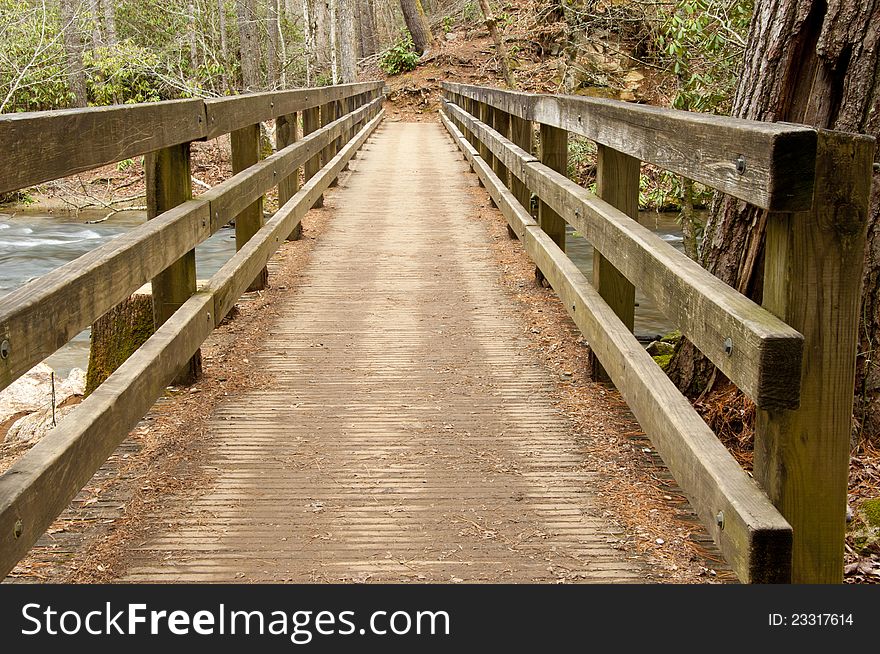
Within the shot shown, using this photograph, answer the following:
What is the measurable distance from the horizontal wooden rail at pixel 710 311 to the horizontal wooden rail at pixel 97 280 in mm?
1681

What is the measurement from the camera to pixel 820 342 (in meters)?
2.19

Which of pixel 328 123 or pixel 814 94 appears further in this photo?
pixel 328 123

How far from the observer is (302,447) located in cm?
387

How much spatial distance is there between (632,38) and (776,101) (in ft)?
73.2

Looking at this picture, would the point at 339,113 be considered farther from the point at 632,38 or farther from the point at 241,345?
the point at 632,38

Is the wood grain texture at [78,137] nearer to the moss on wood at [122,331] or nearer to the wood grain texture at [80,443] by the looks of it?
the wood grain texture at [80,443]

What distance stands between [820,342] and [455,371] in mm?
2809

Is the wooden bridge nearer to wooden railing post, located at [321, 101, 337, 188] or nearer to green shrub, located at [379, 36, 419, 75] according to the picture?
wooden railing post, located at [321, 101, 337, 188]

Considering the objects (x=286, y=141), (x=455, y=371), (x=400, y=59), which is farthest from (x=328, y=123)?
(x=400, y=59)

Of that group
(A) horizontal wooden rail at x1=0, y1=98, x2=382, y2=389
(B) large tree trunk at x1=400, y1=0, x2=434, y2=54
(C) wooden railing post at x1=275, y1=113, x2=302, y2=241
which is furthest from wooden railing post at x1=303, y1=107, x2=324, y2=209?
(B) large tree trunk at x1=400, y1=0, x2=434, y2=54

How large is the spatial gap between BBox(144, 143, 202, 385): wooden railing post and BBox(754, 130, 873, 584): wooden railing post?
2683mm

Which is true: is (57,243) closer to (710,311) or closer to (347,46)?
(347,46)

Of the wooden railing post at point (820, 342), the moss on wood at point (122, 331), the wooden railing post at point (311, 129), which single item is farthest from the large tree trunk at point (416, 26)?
the wooden railing post at point (820, 342)

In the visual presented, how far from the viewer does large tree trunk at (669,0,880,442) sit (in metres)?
3.50
